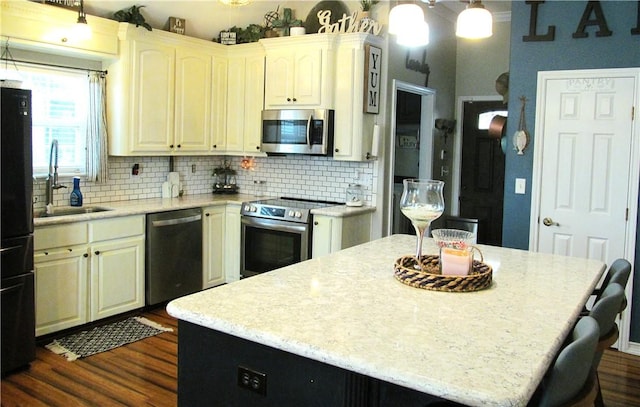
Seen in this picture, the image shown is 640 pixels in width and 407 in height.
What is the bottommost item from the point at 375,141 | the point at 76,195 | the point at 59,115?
the point at 76,195

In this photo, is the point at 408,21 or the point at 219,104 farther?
the point at 219,104

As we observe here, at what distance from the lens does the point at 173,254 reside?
4879 mm

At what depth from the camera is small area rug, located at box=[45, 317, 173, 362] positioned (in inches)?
154

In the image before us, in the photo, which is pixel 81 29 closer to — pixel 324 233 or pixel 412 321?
pixel 324 233

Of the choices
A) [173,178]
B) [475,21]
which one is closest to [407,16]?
[475,21]

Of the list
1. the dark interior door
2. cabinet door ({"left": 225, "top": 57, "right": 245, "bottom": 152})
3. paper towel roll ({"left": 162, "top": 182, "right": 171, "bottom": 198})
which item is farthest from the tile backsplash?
the dark interior door

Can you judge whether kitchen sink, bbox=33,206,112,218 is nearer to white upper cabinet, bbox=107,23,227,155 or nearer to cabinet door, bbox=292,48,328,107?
white upper cabinet, bbox=107,23,227,155

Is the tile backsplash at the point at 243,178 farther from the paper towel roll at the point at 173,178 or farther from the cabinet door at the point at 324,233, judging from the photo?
the cabinet door at the point at 324,233

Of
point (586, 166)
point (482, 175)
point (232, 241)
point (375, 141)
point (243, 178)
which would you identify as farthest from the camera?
point (482, 175)

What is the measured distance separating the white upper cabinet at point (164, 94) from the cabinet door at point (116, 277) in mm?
887

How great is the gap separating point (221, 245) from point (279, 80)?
5.50 feet

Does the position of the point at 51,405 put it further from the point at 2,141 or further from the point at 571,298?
Answer: the point at 571,298

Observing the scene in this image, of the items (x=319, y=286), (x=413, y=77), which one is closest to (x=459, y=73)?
(x=413, y=77)

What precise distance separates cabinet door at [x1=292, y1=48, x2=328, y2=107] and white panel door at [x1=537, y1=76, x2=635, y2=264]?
6.36 ft
